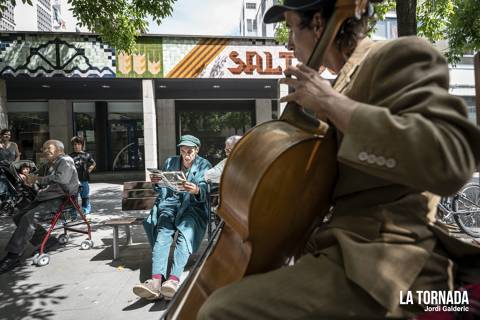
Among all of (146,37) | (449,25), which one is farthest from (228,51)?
(449,25)

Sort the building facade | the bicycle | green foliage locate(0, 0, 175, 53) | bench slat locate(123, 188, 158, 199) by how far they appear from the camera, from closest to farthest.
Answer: the bicycle
bench slat locate(123, 188, 158, 199)
green foliage locate(0, 0, 175, 53)
the building facade

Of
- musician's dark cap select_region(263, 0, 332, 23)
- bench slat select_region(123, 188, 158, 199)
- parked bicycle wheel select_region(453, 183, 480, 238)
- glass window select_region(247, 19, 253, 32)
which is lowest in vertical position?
parked bicycle wheel select_region(453, 183, 480, 238)

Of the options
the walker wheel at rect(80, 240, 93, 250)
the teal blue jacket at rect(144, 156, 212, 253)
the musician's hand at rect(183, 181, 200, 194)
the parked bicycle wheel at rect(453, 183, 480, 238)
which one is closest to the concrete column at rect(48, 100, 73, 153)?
the walker wheel at rect(80, 240, 93, 250)

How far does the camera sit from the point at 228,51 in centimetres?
1426

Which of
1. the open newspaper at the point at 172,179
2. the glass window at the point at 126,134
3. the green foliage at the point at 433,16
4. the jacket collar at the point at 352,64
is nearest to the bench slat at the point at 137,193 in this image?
the open newspaper at the point at 172,179

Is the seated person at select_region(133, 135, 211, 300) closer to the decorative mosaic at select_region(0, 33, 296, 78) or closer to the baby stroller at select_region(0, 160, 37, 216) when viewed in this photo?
the baby stroller at select_region(0, 160, 37, 216)

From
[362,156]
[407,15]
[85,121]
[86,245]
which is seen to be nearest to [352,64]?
[362,156]

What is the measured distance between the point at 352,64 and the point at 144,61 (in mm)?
13548

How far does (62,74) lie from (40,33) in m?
1.49

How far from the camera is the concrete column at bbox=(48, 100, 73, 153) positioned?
17.8 meters

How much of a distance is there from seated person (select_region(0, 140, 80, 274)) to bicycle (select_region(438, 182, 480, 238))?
5.87m

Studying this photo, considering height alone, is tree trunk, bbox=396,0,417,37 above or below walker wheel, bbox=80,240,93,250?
above

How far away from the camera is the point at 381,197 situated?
3.91 ft

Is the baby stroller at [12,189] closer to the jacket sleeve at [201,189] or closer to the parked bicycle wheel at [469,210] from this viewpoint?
the jacket sleeve at [201,189]
